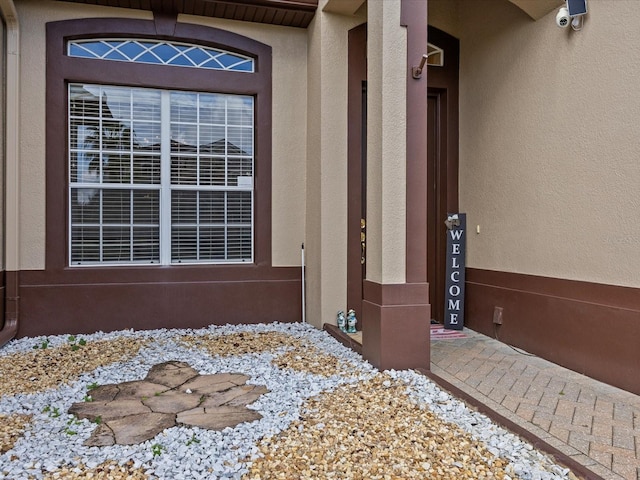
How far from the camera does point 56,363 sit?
12.1 ft

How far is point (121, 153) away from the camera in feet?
15.6

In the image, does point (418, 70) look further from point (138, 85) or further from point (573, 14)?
point (138, 85)

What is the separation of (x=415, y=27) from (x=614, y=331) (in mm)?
2526

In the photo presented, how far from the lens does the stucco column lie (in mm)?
3324

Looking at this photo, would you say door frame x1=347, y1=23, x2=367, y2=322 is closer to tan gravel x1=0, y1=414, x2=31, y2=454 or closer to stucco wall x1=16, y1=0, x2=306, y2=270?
stucco wall x1=16, y1=0, x2=306, y2=270

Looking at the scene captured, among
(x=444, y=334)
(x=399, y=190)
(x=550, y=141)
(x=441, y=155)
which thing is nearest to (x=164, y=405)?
(x=399, y=190)

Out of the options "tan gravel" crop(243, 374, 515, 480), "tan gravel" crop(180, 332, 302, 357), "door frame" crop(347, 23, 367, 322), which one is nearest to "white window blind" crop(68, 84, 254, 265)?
"tan gravel" crop(180, 332, 302, 357)

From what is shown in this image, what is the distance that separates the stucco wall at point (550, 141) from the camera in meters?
3.13

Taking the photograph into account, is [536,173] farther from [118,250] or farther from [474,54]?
[118,250]

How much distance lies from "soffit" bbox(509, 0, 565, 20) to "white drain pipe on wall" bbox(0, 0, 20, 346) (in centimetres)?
440

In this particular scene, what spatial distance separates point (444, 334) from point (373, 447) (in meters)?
2.58

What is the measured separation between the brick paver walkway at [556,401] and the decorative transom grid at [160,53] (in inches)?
141

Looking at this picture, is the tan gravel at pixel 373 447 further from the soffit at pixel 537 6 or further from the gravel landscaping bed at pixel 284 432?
the soffit at pixel 537 6

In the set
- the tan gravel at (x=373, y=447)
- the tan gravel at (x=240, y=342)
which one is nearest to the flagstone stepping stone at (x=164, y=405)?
the tan gravel at (x=373, y=447)
